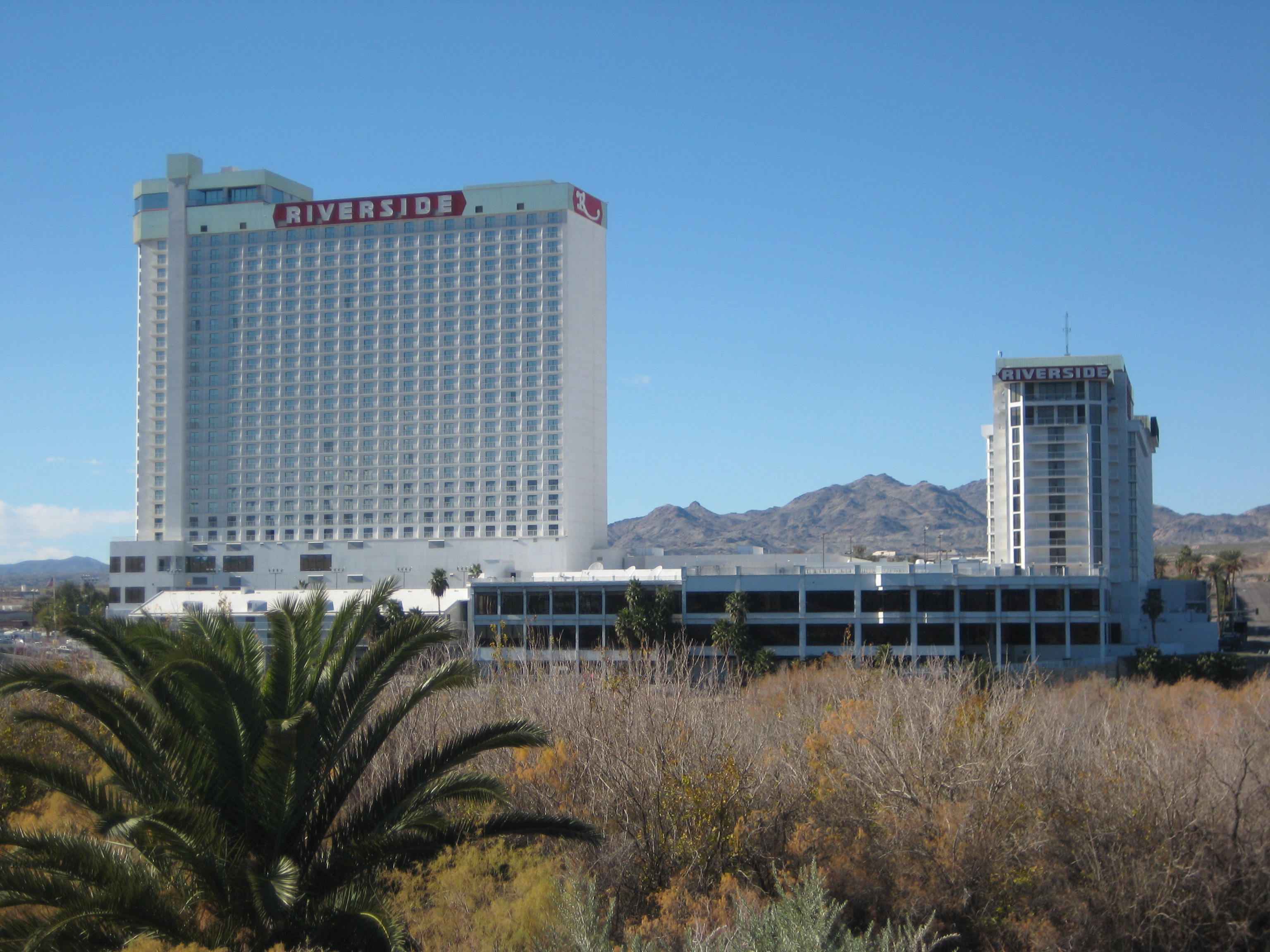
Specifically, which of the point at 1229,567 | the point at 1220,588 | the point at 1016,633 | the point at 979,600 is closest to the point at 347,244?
the point at 979,600

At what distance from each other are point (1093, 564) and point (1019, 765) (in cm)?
9337

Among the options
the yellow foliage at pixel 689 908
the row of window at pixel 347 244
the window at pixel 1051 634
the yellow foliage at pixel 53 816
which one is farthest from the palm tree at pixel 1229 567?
the yellow foliage at pixel 53 816

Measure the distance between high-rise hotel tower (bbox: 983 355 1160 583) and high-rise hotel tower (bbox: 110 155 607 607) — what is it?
50.7 metres

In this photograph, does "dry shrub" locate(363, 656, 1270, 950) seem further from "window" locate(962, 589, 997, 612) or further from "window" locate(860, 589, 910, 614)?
"window" locate(962, 589, 997, 612)

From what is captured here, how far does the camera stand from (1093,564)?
4688 inches

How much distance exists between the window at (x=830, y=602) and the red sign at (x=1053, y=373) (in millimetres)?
38394

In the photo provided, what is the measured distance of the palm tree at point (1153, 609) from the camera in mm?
120062

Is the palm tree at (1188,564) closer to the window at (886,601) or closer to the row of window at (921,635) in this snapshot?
the row of window at (921,635)

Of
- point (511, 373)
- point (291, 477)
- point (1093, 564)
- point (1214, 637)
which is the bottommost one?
point (1214, 637)

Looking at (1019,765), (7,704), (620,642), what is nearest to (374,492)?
(620,642)

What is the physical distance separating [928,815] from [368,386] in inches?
4886

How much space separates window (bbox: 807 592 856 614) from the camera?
308ft

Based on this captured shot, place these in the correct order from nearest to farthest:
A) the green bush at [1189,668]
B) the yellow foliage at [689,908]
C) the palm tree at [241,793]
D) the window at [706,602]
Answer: the palm tree at [241,793] → the yellow foliage at [689,908] → the green bush at [1189,668] → the window at [706,602]

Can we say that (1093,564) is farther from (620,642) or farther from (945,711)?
(945,711)
